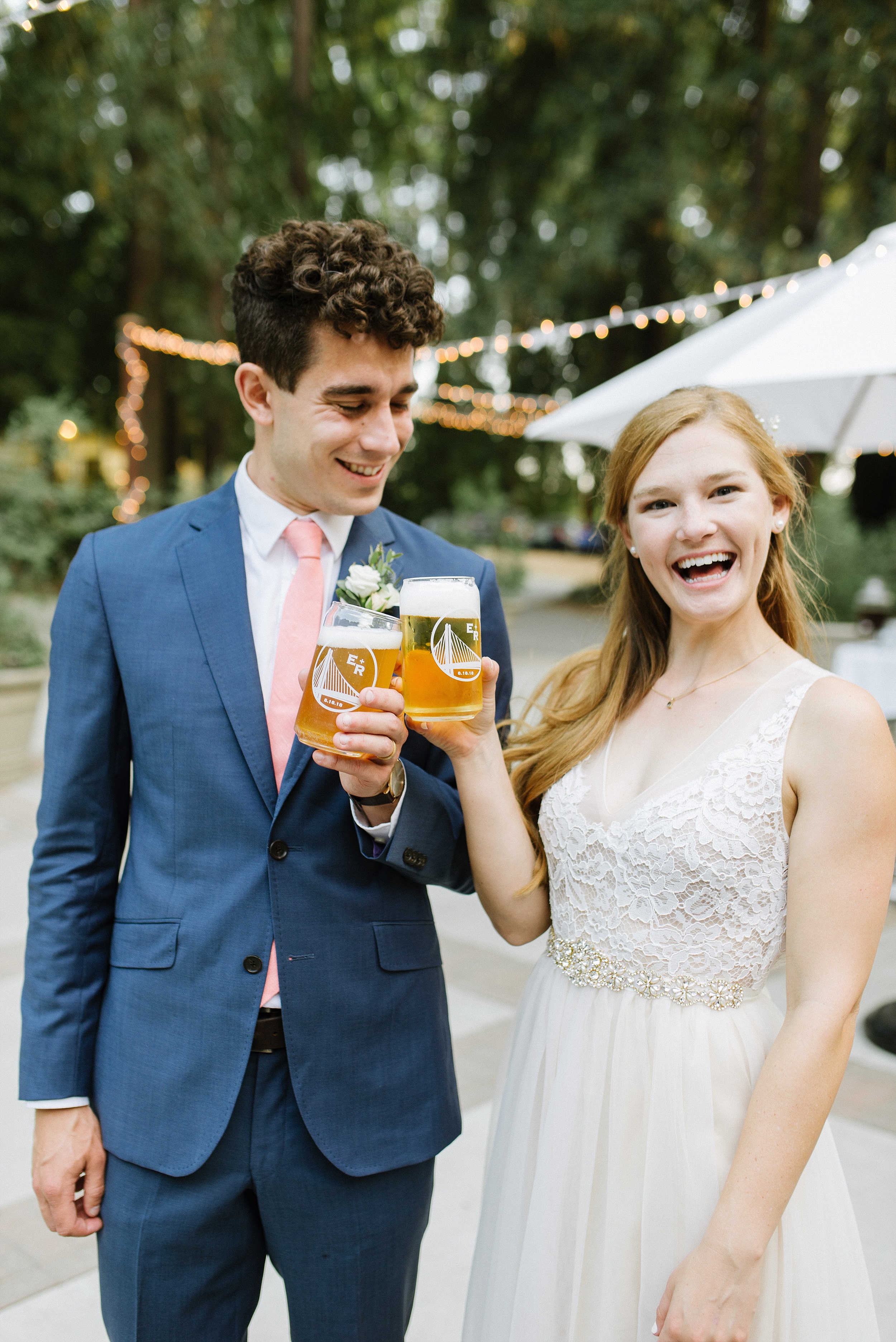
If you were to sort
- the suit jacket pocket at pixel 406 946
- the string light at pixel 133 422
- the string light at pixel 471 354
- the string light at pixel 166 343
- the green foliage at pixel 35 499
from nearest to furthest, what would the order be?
1. the suit jacket pocket at pixel 406 946
2. the string light at pixel 471 354
3. the green foliage at pixel 35 499
4. the string light at pixel 166 343
5. the string light at pixel 133 422

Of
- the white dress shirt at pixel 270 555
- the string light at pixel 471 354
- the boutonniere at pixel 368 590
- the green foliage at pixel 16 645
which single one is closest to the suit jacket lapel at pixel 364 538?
the white dress shirt at pixel 270 555

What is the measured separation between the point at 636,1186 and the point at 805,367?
2.83 m

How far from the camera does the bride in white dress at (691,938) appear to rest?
1.33m

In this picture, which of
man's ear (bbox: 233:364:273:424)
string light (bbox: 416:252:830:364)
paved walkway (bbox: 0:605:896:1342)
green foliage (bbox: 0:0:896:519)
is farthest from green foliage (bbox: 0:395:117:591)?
man's ear (bbox: 233:364:273:424)

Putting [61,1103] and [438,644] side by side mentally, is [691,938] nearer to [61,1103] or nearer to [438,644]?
[438,644]

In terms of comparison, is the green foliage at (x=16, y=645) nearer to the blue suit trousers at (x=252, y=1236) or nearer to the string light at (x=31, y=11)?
the string light at (x=31, y=11)

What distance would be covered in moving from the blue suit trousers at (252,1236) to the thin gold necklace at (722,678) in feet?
2.72

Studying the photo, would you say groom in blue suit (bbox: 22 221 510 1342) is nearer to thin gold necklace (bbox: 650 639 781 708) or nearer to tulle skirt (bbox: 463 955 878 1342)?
tulle skirt (bbox: 463 955 878 1342)

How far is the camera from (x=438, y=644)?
4.66ft

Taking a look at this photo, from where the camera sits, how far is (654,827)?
1.51 m

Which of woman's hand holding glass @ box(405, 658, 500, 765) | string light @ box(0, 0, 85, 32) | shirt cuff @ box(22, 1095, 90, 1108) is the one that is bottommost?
shirt cuff @ box(22, 1095, 90, 1108)

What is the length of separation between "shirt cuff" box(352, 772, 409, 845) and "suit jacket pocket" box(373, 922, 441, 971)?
15 centimetres

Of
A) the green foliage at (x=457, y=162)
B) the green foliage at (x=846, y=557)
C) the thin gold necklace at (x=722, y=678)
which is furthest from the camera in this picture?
the green foliage at (x=846, y=557)

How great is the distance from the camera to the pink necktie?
4.98ft
